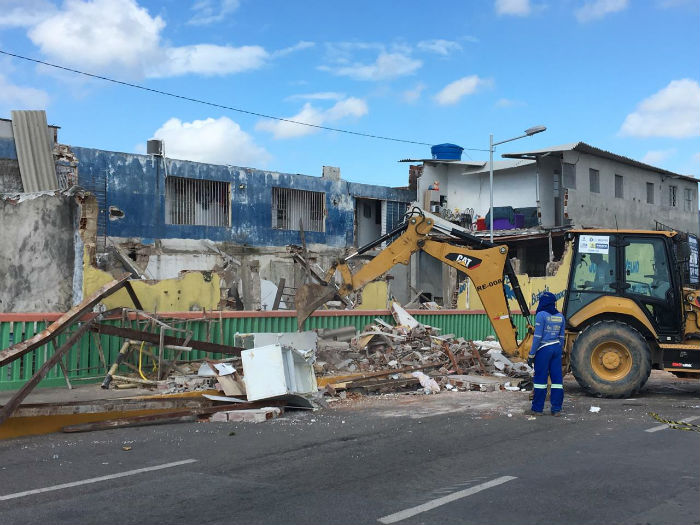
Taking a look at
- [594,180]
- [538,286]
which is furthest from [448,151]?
[538,286]

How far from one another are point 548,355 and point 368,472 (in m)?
4.33

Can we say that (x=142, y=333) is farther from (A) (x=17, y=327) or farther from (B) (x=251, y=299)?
(B) (x=251, y=299)

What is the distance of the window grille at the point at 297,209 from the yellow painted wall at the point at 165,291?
16292 millimetres

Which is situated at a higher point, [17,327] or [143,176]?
[143,176]

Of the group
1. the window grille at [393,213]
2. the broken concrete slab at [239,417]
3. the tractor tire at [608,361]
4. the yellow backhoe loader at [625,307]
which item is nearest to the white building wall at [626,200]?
the window grille at [393,213]

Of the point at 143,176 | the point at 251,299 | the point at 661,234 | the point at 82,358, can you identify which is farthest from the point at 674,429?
the point at 143,176

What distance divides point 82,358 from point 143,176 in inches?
688

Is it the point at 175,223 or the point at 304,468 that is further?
the point at 175,223

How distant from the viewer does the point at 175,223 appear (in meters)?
29.7

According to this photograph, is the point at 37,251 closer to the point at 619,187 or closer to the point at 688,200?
the point at 619,187

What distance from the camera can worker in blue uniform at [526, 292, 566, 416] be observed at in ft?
33.4

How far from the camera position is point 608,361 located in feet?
38.2

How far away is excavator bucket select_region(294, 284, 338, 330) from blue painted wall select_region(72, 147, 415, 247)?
17078 mm

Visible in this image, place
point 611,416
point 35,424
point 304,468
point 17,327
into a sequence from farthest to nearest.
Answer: point 17,327, point 611,416, point 35,424, point 304,468
